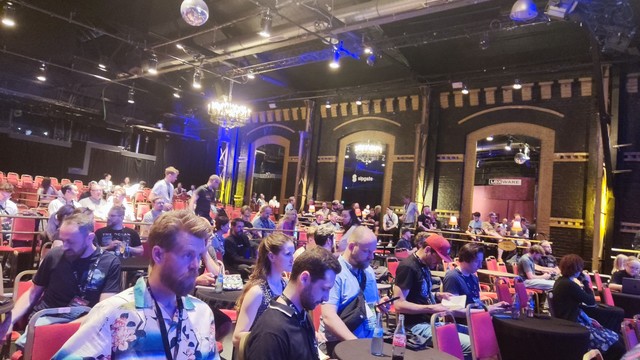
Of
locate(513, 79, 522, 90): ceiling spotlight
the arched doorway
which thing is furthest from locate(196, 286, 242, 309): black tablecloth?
the arched doorway

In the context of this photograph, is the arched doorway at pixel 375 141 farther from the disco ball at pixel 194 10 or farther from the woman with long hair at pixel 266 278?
the woman with long hair at pixel 266 278

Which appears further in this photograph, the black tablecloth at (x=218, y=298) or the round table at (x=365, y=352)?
the black tablecloth at (x=218, y=298)

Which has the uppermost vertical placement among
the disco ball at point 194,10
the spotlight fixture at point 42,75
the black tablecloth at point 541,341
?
the spotlight fixture at point 42,75

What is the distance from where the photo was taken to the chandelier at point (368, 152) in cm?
1505

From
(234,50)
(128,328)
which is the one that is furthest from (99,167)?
(128,328)

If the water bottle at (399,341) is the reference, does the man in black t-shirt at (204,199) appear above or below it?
above

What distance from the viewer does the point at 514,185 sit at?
635 inches

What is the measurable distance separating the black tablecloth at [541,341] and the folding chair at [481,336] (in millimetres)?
442

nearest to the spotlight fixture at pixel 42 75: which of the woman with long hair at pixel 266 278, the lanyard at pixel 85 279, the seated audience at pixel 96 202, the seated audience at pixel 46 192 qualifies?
the seated audience at pixel 46 192

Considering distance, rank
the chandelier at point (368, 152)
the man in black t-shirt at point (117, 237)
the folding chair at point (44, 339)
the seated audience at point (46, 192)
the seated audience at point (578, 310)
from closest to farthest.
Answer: the folding chair at point (44, 339)
the seated audience at point (578, 310)
the man in black t-shirt at point (117, 237)
the seated audience at point (46, 192)
the chandelier at point (368, 152)

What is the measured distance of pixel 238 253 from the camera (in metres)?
6.20

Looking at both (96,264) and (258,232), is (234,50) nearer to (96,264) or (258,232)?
(258,232)

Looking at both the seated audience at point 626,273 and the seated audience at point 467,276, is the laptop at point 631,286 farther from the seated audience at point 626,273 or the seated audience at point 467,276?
the seated audience at point 467,276

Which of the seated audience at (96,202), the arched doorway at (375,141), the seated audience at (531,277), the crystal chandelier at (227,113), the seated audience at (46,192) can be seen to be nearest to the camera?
the seated audience at (531,277)
